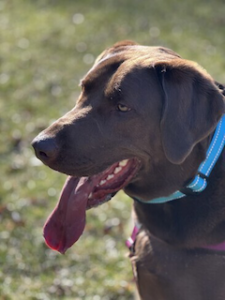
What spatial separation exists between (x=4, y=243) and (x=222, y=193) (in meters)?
2.33

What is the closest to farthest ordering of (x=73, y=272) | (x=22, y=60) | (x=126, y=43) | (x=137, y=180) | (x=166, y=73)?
(x=166, y=73), (x=137, y=180), (x=126, y=43), (x=73, y=272), (x=22, y=60)

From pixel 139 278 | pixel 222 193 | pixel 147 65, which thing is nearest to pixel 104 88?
pixel 147 65

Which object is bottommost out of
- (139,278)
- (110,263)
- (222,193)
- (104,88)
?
(110,263)

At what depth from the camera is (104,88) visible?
327cm

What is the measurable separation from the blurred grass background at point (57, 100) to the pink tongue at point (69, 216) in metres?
1.11

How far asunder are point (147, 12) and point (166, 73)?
7.43 metres

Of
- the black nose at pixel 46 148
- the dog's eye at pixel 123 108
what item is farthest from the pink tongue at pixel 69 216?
the dog's eye at pixel 123 108

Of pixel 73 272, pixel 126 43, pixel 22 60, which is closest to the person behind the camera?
pixel 126 43

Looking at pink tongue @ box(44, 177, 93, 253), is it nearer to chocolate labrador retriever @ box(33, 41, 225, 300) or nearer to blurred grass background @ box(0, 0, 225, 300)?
chocolate labrador retriever @ box(33, 41, 225, 300)

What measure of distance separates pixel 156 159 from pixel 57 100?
4.28 metres

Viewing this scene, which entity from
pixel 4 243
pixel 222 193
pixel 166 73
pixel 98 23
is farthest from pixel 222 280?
pixel 98 23

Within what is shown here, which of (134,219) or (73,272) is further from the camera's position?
(73,272)

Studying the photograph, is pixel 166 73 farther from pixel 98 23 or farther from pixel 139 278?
pixel 98 23

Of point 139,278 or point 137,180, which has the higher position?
point 137,180
